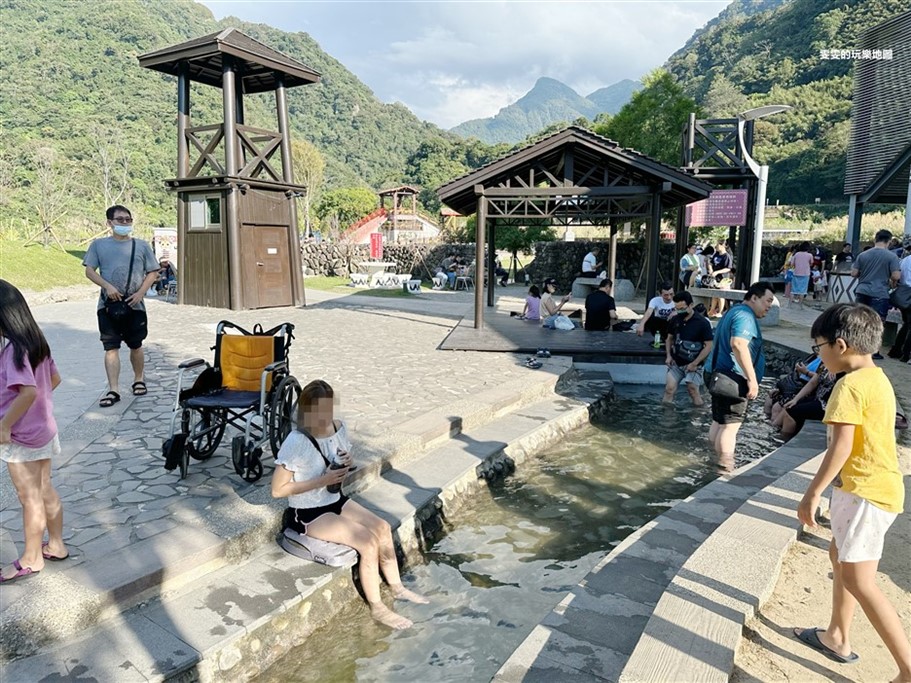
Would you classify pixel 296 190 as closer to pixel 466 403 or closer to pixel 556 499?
pixel 466 403

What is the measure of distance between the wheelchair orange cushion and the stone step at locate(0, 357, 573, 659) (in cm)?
76

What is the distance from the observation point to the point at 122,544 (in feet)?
11.4

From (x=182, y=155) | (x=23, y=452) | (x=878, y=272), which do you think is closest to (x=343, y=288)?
(x=182, y=155)

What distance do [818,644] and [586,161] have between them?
36.6ft

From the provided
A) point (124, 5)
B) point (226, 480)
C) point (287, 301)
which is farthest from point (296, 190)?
point (124, 5)

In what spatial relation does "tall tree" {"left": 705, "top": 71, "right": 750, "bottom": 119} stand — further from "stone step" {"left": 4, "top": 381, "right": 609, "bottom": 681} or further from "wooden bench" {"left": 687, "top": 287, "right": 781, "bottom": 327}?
"stone step" {"left": 4, "top": 381, "right": 609, "bottom": 681}

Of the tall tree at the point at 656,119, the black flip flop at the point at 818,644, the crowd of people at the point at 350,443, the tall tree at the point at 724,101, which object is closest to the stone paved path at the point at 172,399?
the crowd of people at the point at 350,443

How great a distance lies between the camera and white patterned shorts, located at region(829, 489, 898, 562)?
249 centimetres

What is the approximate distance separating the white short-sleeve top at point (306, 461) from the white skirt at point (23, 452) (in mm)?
1207

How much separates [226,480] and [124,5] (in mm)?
89556

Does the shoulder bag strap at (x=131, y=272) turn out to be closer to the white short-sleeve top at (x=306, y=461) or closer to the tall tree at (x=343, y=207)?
the white short-sleeve top at (x=306, y=461)

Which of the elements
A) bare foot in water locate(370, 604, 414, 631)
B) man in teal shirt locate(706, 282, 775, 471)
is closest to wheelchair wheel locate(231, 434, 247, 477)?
bare foot in water locate(370, 604, 414, 631)

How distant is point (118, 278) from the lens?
6.11 m

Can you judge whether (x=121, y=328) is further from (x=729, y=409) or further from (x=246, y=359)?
(x=729, y=409)
